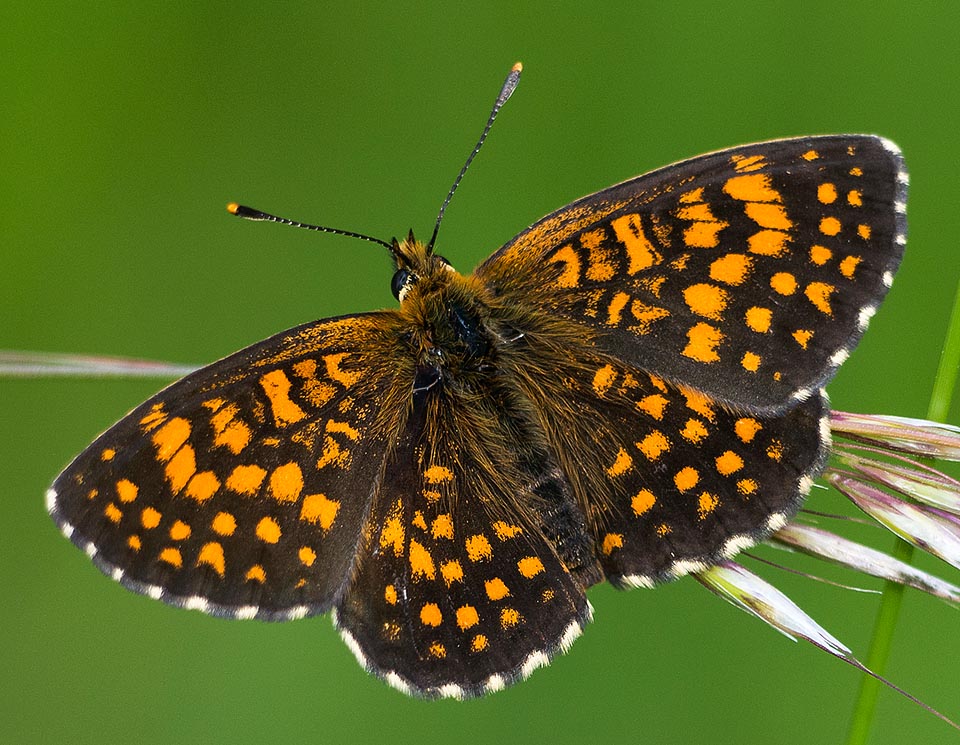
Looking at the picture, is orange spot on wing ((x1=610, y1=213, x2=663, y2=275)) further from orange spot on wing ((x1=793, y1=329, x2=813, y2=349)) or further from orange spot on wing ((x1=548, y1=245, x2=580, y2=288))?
orange spot on wing ((x1=793, y1=329, x2=813, y2=349))

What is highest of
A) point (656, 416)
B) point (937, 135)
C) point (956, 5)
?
point (956, 5)

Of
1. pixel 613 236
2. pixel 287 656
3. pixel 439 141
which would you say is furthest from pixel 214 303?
pixel 613 236

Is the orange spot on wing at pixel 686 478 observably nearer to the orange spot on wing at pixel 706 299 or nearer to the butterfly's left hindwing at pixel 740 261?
the butterfly's left hindwing at pixel 740 261

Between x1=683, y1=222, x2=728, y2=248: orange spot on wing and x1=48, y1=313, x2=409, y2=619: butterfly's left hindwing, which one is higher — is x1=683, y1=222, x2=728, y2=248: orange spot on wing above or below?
above

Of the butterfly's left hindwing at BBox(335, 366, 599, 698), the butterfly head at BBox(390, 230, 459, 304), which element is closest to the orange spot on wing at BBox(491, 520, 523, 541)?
the butterfly's left hindwing at BBox(335, 366, 599, 698)

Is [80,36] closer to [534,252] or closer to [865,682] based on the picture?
[534,252]

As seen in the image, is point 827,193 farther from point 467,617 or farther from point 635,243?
point 467,617
